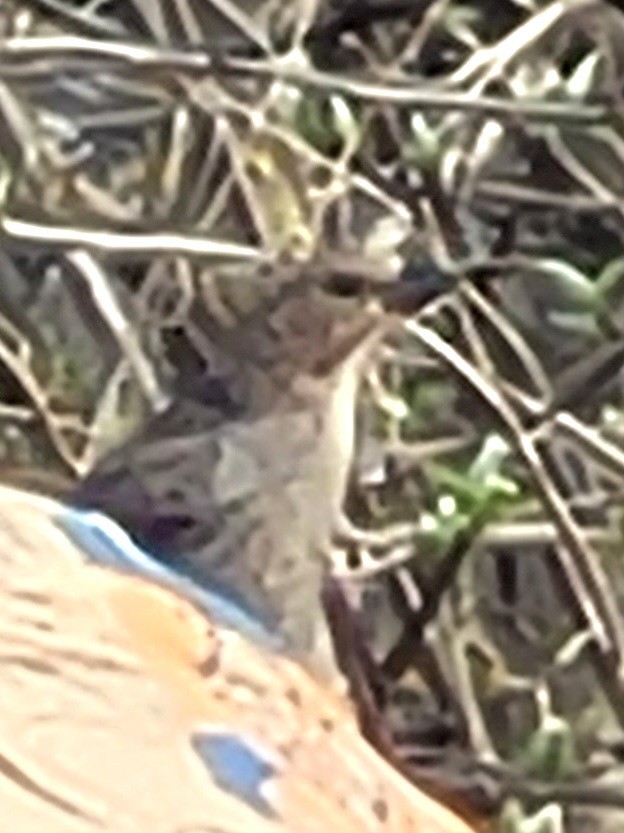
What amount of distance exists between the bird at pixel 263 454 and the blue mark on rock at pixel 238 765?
0.17 feet

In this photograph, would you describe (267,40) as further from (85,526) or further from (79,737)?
(79,737)

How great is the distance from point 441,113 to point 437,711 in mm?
299

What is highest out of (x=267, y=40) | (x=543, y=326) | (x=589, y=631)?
(x=267, y=40)

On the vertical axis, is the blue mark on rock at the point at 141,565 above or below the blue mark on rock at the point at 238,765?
above

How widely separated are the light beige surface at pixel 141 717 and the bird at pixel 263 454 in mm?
24

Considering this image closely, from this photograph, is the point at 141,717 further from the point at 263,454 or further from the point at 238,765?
the point at 263,454

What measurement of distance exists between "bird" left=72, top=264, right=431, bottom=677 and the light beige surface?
0.9 inches

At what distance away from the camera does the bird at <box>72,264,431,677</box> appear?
3.95 ft

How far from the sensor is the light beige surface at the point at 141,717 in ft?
3.67

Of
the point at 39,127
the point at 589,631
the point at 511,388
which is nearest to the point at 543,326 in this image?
the point at 511,388

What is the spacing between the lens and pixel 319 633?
1.19 meters


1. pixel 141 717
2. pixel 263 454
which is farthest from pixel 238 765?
pixel 263 454

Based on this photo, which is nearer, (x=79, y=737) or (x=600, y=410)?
(x=79, y=737)

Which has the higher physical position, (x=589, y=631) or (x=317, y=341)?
(x=317, y=341)
